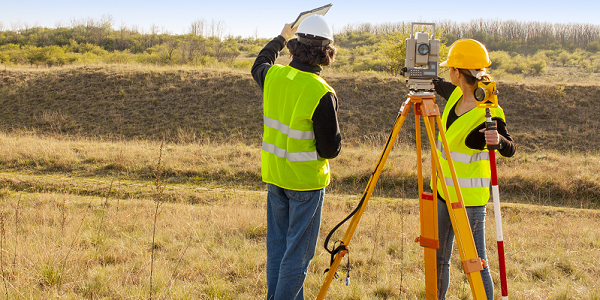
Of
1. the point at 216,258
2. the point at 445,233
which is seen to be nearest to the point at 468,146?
the point at 445,233

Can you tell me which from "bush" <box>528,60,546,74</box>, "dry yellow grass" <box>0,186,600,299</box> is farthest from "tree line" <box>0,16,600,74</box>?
"dry yellow grass" <box>0,186,600,299</box>

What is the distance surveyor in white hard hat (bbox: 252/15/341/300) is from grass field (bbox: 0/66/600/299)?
35.7 inches

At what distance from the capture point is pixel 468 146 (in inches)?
87.7

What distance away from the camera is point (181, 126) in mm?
15539

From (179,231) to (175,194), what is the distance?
2976mm

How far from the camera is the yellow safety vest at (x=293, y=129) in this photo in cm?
201

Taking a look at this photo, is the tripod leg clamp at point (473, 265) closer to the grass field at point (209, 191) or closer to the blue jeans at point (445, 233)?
the blue jeans at point (445, 233)

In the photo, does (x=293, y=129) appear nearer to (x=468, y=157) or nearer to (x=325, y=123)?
(x=325, y=123)

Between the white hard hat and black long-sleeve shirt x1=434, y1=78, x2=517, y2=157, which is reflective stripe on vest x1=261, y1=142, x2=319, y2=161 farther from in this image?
black long-sleeve shirt x1=434, y1=78, x2=517, y2=157

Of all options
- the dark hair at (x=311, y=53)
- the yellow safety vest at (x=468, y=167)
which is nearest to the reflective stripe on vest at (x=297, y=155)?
the dark hair at (x=311, y=53)

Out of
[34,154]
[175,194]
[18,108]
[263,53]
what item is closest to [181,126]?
[34,154]

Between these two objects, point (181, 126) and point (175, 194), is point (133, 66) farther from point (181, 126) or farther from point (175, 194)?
point (175, 194)

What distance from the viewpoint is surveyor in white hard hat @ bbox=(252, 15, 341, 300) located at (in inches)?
79.3

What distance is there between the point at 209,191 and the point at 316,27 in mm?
5985
